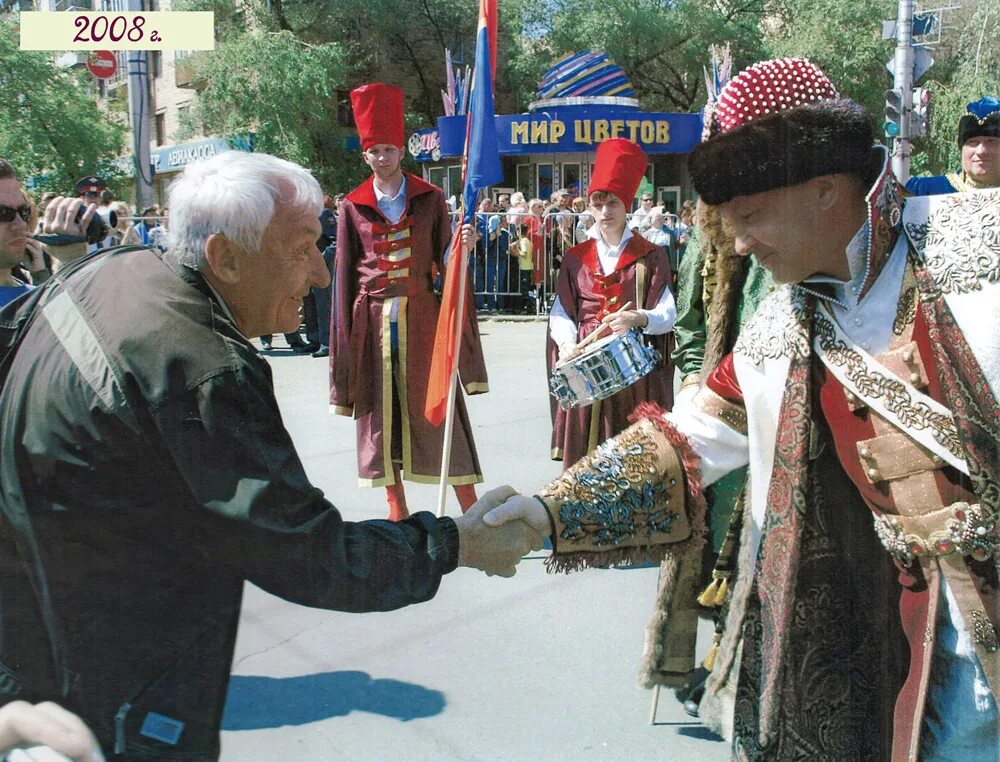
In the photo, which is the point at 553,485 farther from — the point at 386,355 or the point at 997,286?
the point at 386,355

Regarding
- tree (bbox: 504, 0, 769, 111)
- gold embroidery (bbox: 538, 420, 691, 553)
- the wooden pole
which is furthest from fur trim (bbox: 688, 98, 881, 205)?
tree (bbox: 504, 0, 769, 111)

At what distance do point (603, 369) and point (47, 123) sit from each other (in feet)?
18.1

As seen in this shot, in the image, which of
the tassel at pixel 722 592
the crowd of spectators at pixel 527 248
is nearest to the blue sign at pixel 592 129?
the crowd of spectators at pixel 527 248

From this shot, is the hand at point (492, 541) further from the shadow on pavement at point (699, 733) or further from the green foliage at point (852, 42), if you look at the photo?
the green foliage at point (852, 42)

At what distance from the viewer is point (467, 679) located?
3.65 metres

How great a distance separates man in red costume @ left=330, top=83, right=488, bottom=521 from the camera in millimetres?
5305

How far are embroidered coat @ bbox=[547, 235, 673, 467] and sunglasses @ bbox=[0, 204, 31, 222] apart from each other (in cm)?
242

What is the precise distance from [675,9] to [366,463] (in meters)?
24.5

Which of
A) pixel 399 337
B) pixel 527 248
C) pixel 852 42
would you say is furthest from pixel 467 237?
pixel 852 42

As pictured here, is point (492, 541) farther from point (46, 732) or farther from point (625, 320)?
point (625, 320)

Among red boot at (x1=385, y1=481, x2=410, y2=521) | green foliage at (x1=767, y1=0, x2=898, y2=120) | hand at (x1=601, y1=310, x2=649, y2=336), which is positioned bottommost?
red boot at (x1=385, y1=481, x2=410, y2=521)

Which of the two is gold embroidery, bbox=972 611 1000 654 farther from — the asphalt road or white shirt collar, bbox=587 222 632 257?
white shirt collar, bbox=587 222 632 257

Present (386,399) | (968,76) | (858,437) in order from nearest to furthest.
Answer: (858,437) < (386,399) < (968,76)

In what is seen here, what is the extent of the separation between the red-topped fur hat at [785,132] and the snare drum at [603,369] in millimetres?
2069
